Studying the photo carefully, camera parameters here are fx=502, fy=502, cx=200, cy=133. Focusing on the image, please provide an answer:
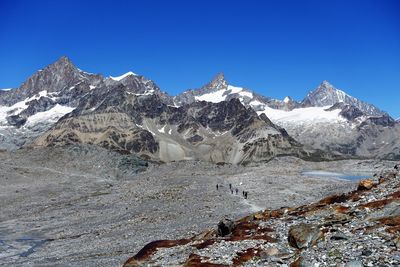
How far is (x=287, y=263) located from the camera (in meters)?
27.0

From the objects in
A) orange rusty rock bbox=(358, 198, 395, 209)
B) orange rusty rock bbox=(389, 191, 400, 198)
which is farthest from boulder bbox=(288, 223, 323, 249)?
orange rusty rock bbox=(389, 191, 400, 198)

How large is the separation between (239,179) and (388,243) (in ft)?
361

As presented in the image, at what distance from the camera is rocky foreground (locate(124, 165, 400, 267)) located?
2608cm

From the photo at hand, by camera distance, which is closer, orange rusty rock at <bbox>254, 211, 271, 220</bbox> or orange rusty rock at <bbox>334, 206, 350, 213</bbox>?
orange rusty rock at <bbox>334, 206, 350, 213</bbox>

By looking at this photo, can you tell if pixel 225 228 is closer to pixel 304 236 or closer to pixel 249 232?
pixel 249 232

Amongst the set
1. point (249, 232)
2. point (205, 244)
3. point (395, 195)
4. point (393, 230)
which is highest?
point (395, 195)

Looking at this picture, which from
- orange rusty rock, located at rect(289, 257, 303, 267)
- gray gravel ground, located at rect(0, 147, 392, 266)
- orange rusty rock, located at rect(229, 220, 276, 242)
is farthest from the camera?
gray gravel ground, located at rect(0, 147, 392, 266)

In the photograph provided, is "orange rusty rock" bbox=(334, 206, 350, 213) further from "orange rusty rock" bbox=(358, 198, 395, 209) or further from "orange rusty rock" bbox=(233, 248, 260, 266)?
"orange rusty rock" bbox=(233, 248, 260, 266)

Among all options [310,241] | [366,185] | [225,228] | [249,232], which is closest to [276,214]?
[225,228]

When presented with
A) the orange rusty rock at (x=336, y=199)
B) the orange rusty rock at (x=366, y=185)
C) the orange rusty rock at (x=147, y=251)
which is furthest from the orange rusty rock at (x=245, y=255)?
the orange rusty rock at (x=366, y=185)

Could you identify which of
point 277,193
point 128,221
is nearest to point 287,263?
point 128,221

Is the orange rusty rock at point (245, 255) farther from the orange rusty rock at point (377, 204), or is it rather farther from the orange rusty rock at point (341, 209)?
the orange rusty rock at point (377, 204)

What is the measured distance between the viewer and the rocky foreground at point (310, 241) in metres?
26.1

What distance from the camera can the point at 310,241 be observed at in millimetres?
29594
